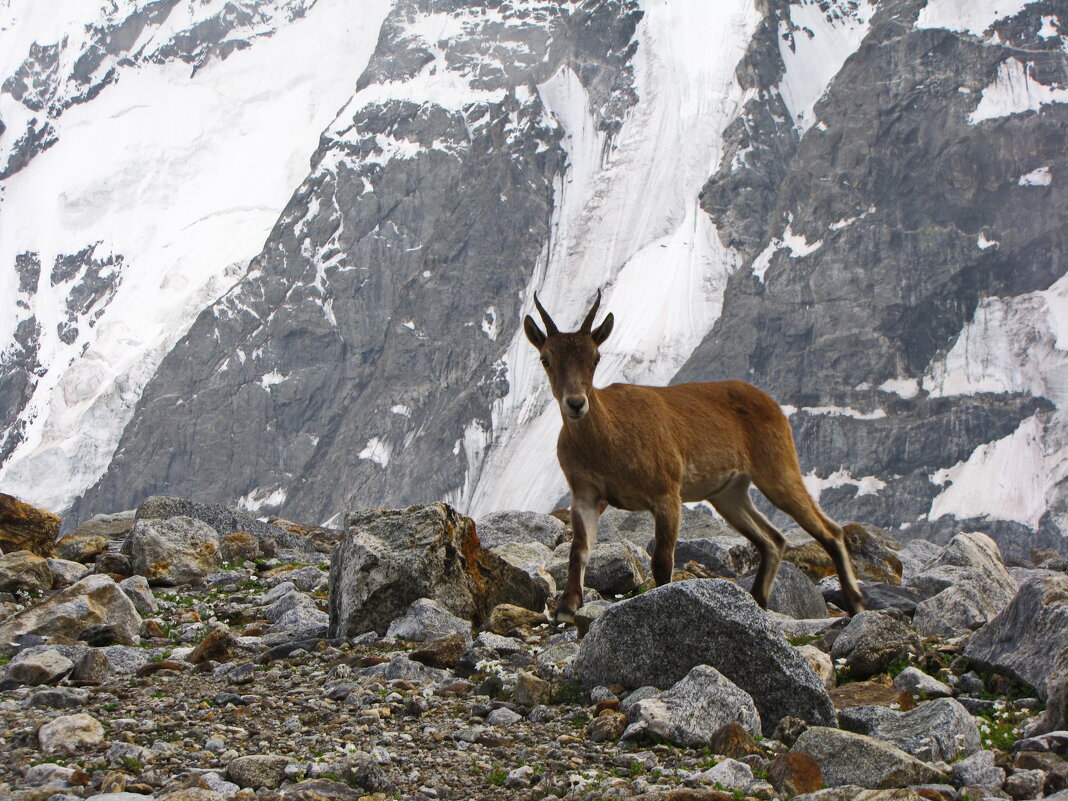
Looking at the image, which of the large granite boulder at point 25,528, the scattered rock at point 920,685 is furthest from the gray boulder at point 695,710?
the large granite boulder at point 25,528

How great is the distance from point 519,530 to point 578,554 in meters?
8.26

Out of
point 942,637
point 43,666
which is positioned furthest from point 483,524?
point 43,666

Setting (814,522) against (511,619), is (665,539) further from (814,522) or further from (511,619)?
(814,522)

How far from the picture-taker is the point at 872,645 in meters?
9.58

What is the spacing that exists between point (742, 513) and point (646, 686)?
5779 millimetres

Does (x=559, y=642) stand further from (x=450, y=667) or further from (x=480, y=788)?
(x=480, y=788)

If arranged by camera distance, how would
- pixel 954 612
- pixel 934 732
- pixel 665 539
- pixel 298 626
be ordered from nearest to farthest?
pixel 934 732 → pixel 665 539 → pixel 298 626 → pixel 954 612

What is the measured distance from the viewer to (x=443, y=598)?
454 inches

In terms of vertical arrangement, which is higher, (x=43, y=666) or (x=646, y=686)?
(x=646, y=686)

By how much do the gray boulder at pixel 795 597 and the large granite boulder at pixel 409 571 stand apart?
9.47ft

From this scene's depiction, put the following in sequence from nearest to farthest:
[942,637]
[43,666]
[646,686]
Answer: [646,686] → [43,666] → [942,637]

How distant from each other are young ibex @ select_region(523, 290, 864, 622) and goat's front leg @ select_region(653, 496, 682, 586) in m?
0.01

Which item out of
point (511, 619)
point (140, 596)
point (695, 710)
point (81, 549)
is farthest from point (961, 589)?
point (81, 549)

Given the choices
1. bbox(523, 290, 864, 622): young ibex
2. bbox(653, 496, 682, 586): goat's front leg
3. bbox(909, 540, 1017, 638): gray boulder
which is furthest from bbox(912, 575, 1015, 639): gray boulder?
bbox(653, 496, 682, 586): goat's front leg
